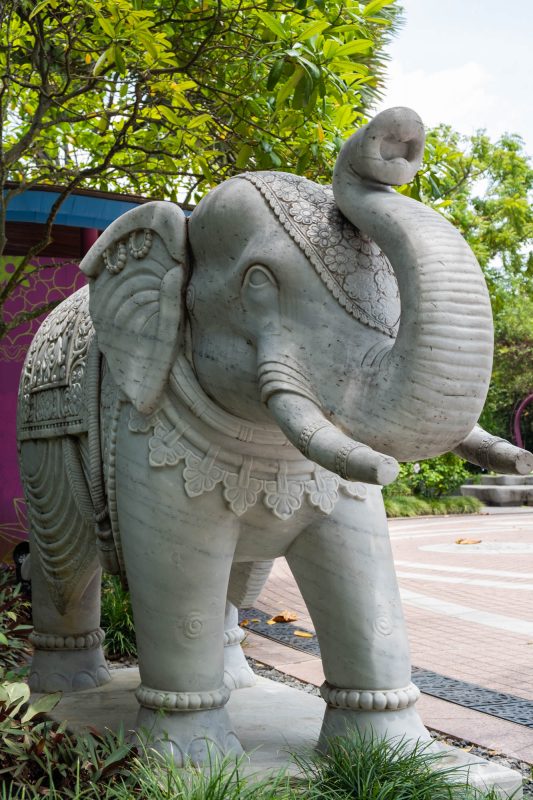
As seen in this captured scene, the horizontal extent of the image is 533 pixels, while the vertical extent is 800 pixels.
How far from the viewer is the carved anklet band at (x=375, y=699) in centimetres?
Result: 291

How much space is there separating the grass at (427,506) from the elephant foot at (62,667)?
12.9 meters

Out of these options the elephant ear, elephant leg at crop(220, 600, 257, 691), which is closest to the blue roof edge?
elephant leg at crop(220, 600, 257, 691)

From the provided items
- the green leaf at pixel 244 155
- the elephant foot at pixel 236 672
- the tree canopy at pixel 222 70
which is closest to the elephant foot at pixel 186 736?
the elephant foot at pixel 236 672

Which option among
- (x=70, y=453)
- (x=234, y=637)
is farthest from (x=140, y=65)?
(x=234, y=637)

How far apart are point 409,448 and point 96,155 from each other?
23.5 ft

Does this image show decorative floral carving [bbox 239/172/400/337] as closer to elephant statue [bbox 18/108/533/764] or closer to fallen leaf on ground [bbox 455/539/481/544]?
elephant statue [bbox 18/108/533/764]

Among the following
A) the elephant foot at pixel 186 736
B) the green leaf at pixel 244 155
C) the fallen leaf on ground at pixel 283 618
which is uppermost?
the green leaf at pixel 244 155

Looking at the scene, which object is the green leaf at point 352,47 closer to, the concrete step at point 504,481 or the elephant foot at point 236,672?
the elephant foot at point 236,672

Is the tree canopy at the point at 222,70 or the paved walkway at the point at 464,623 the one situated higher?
the tree canopy at the point at 222,70

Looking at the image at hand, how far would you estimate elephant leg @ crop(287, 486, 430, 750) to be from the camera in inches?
115

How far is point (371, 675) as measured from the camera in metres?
2.93

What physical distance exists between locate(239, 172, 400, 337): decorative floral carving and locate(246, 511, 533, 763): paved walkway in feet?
6.64

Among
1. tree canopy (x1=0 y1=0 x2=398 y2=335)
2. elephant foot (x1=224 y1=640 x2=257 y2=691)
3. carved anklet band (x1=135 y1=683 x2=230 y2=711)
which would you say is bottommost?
elephant foot (x1=224 y1=640 x2=257 y2=691)

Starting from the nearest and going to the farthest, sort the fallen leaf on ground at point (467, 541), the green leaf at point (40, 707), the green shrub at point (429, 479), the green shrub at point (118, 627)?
the green leaf at point (40, 707), the green shrub at point (118, 627), the fallen leaf on ground at point (467, 541), the green shrub at point (429, 479)
